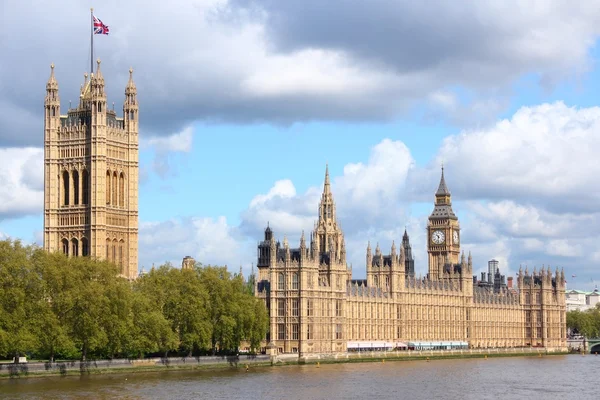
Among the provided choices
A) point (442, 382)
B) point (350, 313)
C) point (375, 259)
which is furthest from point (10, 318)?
point (375, 259)

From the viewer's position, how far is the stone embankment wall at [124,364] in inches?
4048

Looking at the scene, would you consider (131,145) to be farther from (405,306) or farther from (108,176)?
(405,306)

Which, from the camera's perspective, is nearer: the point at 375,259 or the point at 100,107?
the point at 100,107

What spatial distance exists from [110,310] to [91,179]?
4790cm

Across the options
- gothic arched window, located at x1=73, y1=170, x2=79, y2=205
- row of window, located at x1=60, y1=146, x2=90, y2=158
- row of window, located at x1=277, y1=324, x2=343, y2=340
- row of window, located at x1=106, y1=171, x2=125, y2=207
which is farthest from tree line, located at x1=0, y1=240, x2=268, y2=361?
row of window, located at x1=60, y1=146, x2=90, y2=158

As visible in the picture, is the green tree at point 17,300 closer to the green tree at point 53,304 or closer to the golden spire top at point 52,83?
the green tree at point 53,304

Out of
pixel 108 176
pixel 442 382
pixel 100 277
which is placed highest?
pixel 108 176

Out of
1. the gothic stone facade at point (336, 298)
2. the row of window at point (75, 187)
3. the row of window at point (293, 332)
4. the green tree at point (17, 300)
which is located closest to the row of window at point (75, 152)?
the row of window at point (75, 187)

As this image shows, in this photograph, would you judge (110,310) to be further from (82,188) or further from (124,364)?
(82,188)

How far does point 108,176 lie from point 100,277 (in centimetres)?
4591

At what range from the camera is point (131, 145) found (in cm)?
15938

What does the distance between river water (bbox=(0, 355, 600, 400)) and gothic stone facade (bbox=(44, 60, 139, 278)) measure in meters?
30.8

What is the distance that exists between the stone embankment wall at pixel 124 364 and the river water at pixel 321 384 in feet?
5.04

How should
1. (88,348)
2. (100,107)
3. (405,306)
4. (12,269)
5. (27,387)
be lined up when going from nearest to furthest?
(27,387)
(12,269)
(88,348)
(100,107)
(405,306)
